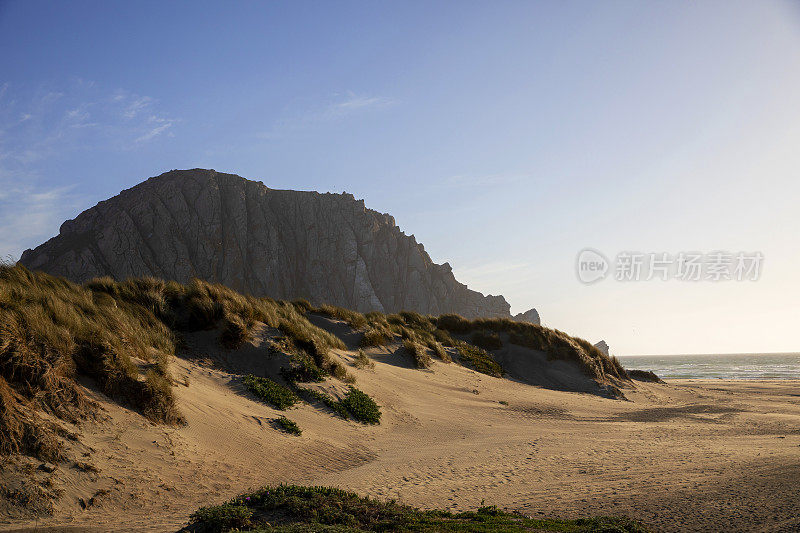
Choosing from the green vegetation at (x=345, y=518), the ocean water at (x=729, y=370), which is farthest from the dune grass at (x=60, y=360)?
the ocean water at (x=729, y=370)

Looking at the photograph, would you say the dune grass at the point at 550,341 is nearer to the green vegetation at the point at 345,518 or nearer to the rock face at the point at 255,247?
the green vegetation at the point at 345,518

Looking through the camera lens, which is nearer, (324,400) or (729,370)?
(324,400)

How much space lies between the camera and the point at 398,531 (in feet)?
19.7

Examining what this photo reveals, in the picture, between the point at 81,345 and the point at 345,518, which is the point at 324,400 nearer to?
the point at 81,345

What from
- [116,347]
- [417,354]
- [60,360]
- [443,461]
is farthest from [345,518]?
[417,354]

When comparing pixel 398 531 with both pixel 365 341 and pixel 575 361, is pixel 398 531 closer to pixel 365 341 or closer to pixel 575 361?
pixel 365 341

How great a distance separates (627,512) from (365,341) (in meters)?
→ 16.6

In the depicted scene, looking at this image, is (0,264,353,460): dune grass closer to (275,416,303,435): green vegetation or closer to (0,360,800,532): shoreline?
(0,360,800,532): shoreline

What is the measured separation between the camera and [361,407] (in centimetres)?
1461

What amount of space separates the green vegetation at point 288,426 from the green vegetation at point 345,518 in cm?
457

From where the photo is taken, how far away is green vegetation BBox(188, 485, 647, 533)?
18.8 ft

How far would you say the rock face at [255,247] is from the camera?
231ft

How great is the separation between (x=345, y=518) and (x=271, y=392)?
768 centimetres

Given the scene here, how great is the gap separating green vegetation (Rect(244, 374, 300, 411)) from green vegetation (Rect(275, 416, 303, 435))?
923mm
